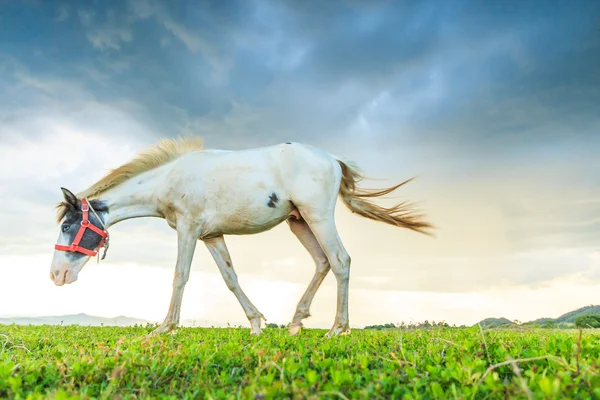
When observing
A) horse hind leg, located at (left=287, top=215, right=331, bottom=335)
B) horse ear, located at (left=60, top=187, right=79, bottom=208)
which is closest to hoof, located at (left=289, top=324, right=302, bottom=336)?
horse hind leg, located at (left=287, top=215, right=331, bottom=335)

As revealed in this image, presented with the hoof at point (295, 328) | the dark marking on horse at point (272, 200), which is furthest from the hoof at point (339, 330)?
the dark marking on horse at point (272, 200)

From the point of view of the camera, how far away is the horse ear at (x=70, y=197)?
8.24 meters

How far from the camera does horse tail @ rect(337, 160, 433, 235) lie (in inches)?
357

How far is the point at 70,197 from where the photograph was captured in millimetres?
8281

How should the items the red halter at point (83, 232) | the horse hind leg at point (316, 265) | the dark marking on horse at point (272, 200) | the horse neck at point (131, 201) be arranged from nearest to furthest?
1. the dark marking on horse at point (272, 200)
2. the horse hind leg at point (316, 265)
3. the red halter at point (83, 232)
4. the horse neck at point (131, 201)

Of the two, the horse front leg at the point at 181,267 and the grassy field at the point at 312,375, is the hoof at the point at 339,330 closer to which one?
the horse front leg at the point at 181,267

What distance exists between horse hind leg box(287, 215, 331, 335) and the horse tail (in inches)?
41.4

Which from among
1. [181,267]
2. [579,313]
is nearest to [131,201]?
[181,267]

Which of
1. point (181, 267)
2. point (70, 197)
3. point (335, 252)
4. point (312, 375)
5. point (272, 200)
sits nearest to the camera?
point (312, 375)

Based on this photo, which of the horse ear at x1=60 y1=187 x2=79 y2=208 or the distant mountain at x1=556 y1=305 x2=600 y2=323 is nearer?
the horse ear at x1=60 y1=187 x2=79 y2=208

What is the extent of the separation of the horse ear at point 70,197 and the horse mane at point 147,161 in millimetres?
271

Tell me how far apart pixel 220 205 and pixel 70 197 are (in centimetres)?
252

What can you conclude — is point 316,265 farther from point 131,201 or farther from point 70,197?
point 70,197

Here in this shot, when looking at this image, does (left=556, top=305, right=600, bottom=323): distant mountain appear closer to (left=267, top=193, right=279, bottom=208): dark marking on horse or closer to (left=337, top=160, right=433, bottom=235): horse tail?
(left=337, top=160, right=433, bottom=235): horse tail
